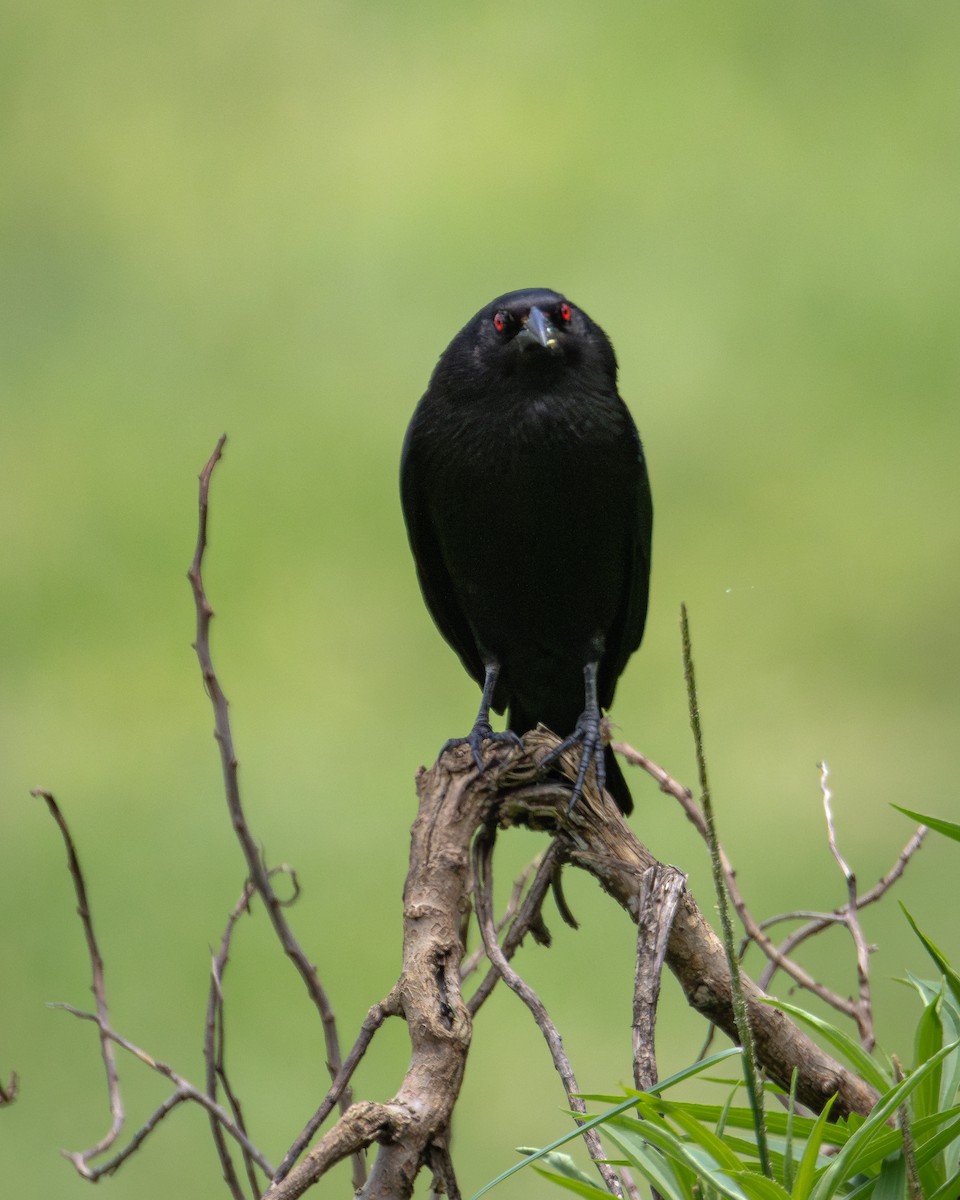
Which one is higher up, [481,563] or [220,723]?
[481,563]

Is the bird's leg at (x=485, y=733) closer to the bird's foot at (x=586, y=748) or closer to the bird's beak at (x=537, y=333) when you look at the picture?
the bird's foot at (x=586, y=748)

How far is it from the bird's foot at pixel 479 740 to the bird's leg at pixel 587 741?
7 centimetres

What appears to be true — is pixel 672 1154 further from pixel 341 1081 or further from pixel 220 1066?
pixel 220 1066

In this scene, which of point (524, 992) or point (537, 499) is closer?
point (524, 992)

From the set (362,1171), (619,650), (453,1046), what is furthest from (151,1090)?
(453,1046)

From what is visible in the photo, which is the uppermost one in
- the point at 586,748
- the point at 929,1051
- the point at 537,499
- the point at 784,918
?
the point at 537,499

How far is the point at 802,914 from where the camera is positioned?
191 cm

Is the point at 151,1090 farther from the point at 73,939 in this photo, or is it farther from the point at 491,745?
the point at 491,745

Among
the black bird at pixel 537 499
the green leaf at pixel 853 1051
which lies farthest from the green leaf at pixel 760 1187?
the black bird at pixel 537 499

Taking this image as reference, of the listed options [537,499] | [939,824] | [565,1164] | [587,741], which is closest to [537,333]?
[537,499]

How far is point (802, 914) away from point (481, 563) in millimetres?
1104

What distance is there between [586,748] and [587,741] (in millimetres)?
151

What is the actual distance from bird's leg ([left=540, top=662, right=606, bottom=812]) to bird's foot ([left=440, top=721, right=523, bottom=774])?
0.07m

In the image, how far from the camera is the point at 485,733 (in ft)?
8.20
